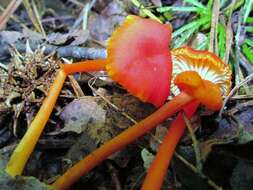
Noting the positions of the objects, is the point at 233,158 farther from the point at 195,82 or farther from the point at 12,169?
the point at 12,169

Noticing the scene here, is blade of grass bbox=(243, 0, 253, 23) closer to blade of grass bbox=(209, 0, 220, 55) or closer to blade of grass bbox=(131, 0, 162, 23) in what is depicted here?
blade of grass bbox=(209, 0, 220, 55)

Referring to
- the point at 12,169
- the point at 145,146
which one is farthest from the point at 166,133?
the point at 12,169

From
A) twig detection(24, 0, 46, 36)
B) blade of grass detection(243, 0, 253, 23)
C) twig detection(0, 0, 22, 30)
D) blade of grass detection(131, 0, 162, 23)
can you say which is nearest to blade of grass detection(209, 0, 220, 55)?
blade of grass detection(243, 0, 253, 23)

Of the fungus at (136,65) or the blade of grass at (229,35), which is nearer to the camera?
the fungus at (136,65)

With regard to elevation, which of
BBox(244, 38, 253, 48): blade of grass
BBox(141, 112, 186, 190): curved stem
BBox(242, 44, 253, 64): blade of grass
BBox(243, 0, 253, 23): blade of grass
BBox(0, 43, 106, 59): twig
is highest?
BBox(243, 0, 253, 23): blade of grass

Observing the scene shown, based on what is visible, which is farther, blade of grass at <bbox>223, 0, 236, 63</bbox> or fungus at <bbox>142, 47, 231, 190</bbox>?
blade of grass at <bbox>223, 0, 236, 63</bbox>

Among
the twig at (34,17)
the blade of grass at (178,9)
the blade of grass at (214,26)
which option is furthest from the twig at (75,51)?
the blade of grass at (214,26)

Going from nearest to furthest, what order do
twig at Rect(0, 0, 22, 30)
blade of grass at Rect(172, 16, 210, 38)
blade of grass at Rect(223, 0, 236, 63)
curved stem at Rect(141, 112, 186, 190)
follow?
curved stem at Rect(141, 112, 186, 190)
blade of grass at Rect(223, 0, 236, 63)
blade of grass at Rect(172, 16, 210, 38)
twig at Rect(0, 0, 22, 30)

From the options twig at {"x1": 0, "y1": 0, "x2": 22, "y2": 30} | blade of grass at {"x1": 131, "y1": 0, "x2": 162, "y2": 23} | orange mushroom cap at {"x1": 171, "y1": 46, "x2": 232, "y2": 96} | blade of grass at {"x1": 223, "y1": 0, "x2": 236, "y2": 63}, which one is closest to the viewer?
orange mushroom cap at {"x1": 171, "y1": 46, "x2": 232, "y2": 96}

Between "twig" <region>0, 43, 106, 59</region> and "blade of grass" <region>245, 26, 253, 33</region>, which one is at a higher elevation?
"blade of grass" <region>245, 26, 253, 33</region>

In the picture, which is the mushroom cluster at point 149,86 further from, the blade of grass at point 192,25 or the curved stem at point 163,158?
the blade of grass at point 192,25
